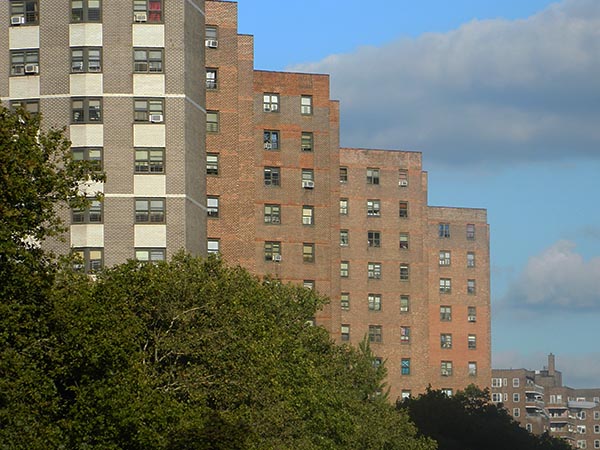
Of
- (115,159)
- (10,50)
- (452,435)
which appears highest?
(10,50)

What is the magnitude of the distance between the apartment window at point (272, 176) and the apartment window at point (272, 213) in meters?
1.63

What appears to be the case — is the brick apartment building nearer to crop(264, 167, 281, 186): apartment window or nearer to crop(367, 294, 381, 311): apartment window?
crop(264, 167, 281, 186): apartment window

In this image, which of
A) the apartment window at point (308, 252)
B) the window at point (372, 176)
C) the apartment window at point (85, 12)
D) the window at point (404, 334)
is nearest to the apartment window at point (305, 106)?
the apartment window at point (308, 252)

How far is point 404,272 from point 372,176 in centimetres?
978

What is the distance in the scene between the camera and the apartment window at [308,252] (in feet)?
405

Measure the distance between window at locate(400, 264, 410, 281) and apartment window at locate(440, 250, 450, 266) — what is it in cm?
2993

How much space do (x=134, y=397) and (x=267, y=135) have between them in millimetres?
66459

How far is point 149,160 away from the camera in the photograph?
9525 centimetres

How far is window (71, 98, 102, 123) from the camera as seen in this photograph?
94.9 m

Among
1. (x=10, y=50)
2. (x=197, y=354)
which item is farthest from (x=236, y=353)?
(x=10, y=50)

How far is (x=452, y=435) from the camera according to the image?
449 feet

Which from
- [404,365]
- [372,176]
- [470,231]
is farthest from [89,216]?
[470,231]

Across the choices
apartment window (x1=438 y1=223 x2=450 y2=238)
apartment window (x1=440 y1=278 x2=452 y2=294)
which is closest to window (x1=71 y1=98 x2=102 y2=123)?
apartment window (x1=440 y1=278 x2=452 y2=294)

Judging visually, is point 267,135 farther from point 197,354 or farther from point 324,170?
point 197,354
